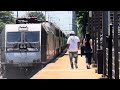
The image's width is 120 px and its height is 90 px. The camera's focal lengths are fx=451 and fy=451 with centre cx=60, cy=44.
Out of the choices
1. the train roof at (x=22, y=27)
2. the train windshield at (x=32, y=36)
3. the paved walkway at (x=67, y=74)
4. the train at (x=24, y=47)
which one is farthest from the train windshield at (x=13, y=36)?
the paved walkway at (x=67, y=74)

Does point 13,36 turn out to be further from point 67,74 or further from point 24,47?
point 67,74

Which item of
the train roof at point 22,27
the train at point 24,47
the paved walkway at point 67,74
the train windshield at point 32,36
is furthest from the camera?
the train roof at point 22,27

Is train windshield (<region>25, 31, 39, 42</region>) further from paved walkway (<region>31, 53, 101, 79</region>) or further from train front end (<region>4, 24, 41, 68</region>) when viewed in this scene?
paved walkway (<region>31, 53, 101, 79</region>)

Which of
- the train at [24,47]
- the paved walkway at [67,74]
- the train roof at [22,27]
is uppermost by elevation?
the train roof at [22,27]

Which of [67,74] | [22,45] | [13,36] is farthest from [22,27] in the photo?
[67,74]

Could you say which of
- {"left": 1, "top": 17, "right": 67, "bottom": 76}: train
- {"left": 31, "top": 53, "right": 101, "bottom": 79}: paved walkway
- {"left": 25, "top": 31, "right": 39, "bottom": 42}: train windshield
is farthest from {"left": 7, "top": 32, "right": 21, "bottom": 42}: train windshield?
{"left": 31, "top": 53, "right": 101, "bottom": 79}: paved walkway

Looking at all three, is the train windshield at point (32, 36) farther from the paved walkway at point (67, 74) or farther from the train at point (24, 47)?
the paved walkway at point (67, 74)

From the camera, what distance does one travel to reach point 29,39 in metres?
25.2

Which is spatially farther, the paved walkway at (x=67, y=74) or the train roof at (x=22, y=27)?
the train roof at (x=22, y=27)

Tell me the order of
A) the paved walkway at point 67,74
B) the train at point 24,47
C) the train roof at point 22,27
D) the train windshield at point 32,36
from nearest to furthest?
the paved walkway at point 67,74 → the train at point 24,47 → the train windshield at point 32,36 → the train roof at point 22,27

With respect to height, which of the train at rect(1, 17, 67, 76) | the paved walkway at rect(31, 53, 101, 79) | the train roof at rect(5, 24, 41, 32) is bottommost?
the paved walkway at rect(31, 53, 101, 79)
